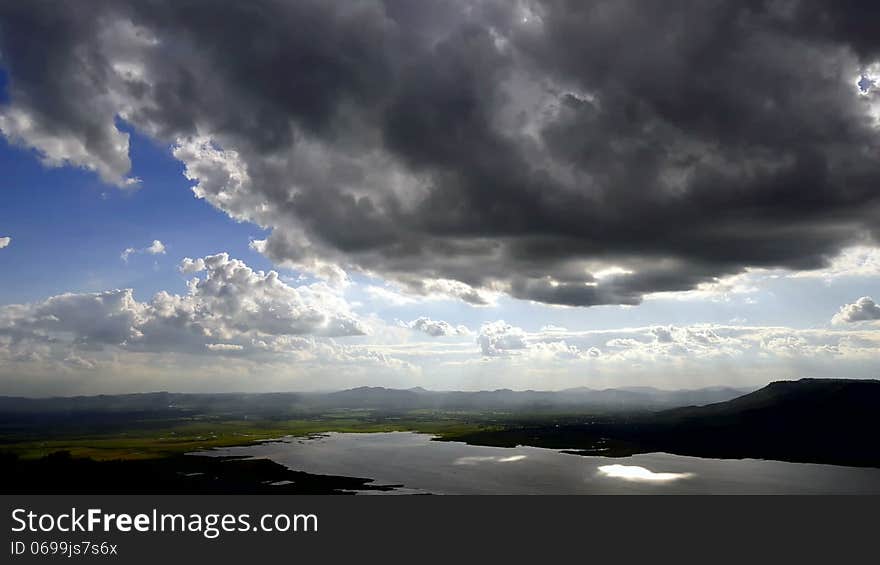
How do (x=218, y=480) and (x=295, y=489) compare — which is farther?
(x=218, y=480)

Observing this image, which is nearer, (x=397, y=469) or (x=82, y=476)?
(x=82, y=476)
